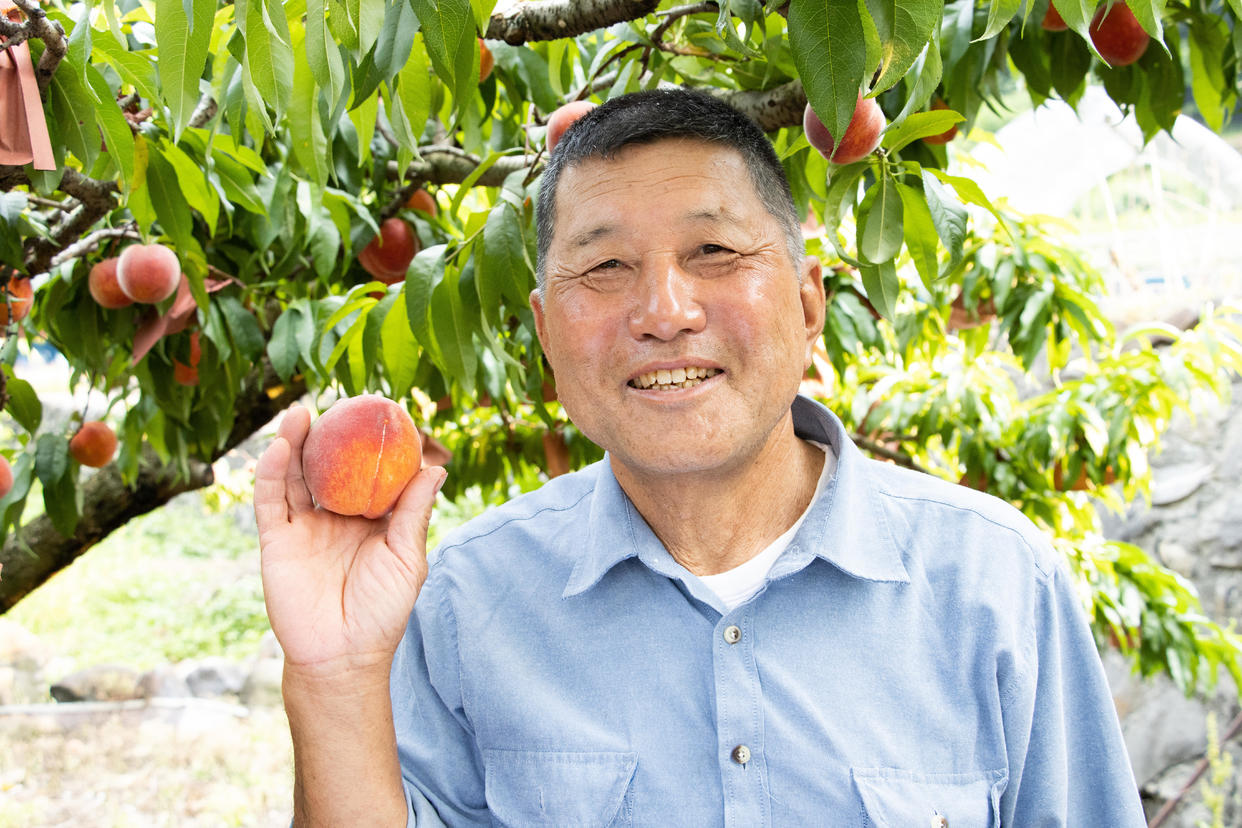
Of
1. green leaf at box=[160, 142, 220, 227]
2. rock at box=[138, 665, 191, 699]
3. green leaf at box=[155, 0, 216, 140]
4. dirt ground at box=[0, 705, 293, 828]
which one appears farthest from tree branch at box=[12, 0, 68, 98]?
rock at box=[138, 665, 191, 699]

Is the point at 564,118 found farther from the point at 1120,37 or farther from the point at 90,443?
the point at 90,443

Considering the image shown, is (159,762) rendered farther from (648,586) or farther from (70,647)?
(648,586)

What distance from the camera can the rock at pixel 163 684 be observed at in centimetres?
531

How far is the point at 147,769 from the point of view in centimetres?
459

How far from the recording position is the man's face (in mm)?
1017

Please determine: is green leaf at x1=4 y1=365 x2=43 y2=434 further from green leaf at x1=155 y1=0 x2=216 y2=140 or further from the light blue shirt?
green leaf at x1=155 y1=0 x2=216 y2=140

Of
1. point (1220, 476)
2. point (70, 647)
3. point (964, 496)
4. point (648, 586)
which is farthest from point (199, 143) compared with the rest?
point (70, 647)

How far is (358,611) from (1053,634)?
697mm

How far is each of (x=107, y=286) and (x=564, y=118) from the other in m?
0.77

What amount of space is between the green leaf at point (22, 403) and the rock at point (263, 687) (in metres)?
3.98

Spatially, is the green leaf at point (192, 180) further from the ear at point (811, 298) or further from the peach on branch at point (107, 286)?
the ear at point (811, 298)

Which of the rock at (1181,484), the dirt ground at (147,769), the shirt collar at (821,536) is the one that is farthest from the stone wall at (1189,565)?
the shirt collar at (821,536)

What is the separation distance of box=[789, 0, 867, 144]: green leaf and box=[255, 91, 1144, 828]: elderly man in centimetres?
37

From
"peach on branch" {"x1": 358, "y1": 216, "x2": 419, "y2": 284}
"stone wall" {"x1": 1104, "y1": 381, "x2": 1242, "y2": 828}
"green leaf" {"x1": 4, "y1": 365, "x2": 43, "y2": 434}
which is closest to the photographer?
"green leaf" {"x1": 4, "y1": 365, "x2": 43, "y2": 434}
